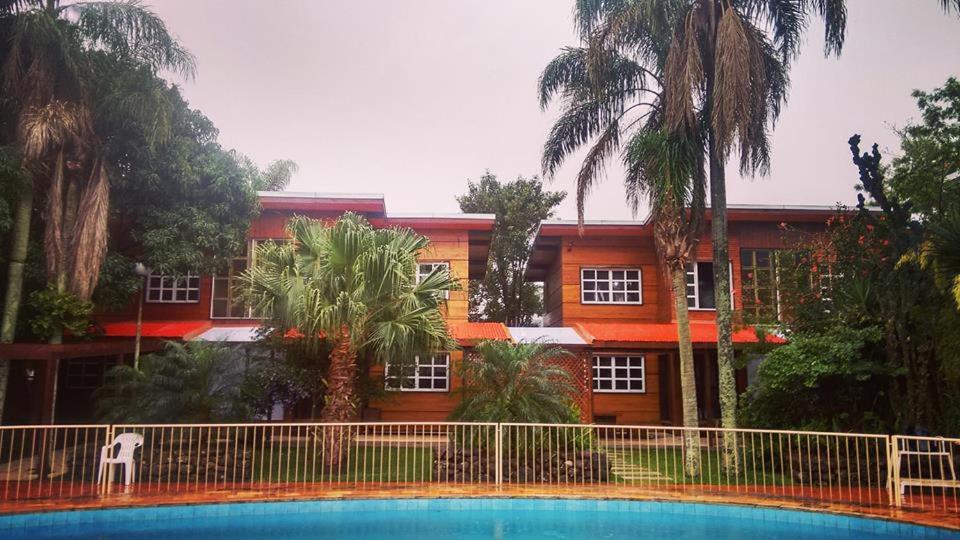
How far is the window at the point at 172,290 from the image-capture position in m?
18.0

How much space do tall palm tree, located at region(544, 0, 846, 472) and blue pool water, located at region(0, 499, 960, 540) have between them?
2.64 meters

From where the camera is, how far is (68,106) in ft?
41.8

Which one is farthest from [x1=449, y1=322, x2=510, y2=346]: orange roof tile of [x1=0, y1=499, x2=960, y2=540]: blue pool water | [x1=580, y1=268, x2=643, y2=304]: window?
[x1=0, y1=499, x2=960, y2=540]: blue pool water

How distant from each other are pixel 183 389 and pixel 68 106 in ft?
20.1

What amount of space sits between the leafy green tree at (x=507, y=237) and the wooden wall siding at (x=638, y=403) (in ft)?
42.6

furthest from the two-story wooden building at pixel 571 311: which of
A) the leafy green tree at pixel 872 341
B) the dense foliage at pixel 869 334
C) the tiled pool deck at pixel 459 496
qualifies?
the tiled pool deck at pixel 459 496

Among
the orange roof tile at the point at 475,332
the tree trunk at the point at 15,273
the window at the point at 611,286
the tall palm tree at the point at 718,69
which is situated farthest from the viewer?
the window at the point at 611,286

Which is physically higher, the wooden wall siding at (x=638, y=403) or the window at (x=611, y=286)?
the window at (x=611, y=286)

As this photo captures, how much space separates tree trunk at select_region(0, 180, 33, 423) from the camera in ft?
40.0

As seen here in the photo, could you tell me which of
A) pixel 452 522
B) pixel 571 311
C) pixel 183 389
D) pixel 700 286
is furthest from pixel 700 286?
pixel 183 389

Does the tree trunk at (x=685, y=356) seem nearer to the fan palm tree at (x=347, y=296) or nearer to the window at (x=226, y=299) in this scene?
the fan palm tree at (x=347, y=296)

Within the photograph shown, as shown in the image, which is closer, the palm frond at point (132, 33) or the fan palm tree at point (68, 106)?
the fan palm tree at point (68, 106)

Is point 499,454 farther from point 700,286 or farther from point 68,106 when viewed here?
point 700,286

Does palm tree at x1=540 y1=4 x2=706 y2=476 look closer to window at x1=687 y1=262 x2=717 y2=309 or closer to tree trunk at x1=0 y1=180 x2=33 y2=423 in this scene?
window at x1=687 y1=262 x2=717 y2=309
